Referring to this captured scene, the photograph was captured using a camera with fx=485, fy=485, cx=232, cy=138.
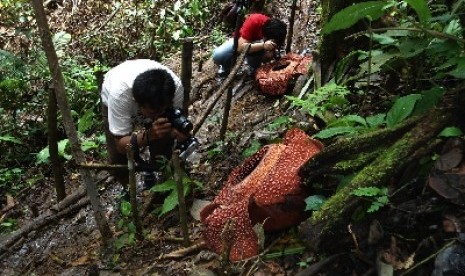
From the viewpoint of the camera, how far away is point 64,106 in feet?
10.9

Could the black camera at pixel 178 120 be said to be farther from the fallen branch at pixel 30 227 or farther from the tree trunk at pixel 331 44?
the fallen branch at pixel 30 227

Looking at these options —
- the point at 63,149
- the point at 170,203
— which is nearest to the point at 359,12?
the point at 170,203

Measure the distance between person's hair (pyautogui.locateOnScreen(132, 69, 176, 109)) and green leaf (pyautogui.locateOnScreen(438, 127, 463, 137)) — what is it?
6.78 ft

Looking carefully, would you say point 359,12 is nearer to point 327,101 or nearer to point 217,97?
point 327,101

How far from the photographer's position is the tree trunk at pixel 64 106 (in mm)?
3010

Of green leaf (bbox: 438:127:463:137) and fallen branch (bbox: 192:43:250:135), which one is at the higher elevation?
green leaf (bbox: 438:127:463:137)

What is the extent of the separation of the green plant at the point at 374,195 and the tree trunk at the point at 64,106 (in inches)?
79.3

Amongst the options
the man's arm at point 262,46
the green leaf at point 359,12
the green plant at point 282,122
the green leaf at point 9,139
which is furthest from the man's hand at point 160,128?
the green leaf at point 9,139

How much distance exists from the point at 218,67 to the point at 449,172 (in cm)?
519

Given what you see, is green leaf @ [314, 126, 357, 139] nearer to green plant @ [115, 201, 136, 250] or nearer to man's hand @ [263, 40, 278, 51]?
green plant @ [115, 201, 136, 250]

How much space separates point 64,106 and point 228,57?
345 cm

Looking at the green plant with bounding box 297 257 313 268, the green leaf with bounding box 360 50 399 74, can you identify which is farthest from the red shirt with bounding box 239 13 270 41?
the green plant with bounding box 297 257 313 268

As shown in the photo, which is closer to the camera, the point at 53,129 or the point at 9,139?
the point at 53,129

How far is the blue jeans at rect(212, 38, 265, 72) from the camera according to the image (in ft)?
19.7
